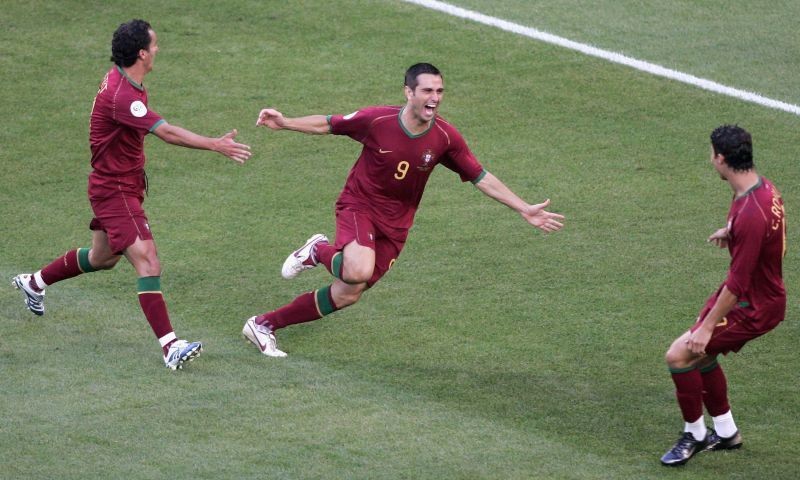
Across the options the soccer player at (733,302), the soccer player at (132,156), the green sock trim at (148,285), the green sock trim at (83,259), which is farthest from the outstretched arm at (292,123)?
the soccer player at (733,302)

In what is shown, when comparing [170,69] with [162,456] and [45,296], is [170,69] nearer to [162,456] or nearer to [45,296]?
[45,296]

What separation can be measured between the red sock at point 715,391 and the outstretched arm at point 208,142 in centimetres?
328

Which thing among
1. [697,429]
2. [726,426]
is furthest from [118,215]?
[726,426]

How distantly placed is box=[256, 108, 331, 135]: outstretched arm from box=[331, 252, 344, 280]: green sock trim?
A: 0.90 metres

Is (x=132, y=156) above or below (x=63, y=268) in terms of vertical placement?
above

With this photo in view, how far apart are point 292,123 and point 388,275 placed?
208 centimetres

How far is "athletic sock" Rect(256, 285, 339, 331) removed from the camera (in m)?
8.39

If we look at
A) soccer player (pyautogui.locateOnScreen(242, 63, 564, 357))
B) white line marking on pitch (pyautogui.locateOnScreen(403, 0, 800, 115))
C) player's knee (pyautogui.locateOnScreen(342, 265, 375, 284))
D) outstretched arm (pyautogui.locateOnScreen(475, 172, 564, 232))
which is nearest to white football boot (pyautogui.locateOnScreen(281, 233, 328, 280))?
soccer player (pyautogui.locateOnScreen(242, 63, 564, 357))

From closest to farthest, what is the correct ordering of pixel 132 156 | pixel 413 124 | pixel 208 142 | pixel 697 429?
pixel 697 429 → pixel 208 142 → pixel 413 124 → pixel 132 156

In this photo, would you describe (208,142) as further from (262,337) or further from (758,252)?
(758,252)

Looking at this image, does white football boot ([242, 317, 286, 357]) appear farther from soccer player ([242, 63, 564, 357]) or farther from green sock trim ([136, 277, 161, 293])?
green sock trim ([136, 277, 161, 293])

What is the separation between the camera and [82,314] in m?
9.06

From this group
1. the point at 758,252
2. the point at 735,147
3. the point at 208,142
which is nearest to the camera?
the point at 758,252

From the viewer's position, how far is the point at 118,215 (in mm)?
8234
